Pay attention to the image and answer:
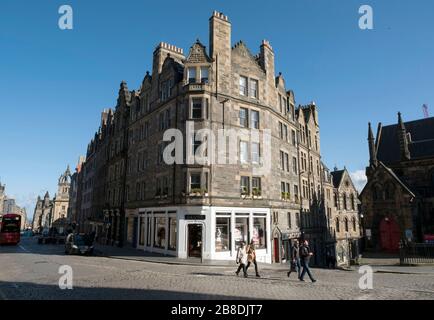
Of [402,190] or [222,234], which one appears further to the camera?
[402,190]

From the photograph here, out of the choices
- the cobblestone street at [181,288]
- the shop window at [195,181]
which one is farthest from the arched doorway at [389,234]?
the shop window at [195,181]

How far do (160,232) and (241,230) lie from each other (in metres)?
8.08

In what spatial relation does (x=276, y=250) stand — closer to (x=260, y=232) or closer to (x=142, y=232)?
(x=260, y=232)

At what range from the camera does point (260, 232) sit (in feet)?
89.4

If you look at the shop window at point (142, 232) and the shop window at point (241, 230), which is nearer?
the shop window at point (241, 230)

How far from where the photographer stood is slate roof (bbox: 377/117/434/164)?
47.0m

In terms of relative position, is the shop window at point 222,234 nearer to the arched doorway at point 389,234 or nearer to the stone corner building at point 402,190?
the stone corner building at point 402,190

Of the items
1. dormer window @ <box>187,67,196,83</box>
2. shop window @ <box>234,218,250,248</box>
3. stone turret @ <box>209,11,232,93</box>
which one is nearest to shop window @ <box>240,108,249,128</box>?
stone turret @ <box>209,11,232,93</box>

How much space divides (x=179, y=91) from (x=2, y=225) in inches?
1304

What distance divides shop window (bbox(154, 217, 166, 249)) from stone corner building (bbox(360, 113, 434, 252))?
3153cm

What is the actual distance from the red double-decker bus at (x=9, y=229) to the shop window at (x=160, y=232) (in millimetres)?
25085

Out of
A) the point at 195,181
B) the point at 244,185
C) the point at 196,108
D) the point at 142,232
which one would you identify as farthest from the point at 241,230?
the point at 142,232

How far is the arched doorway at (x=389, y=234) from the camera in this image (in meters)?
41.6
